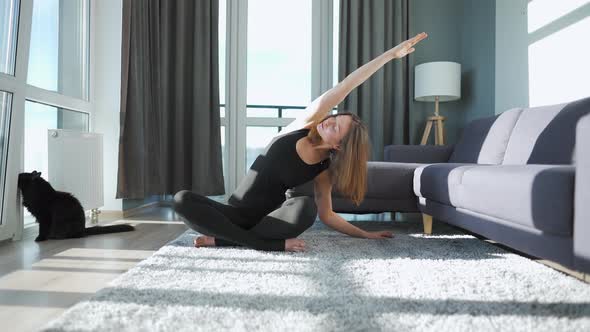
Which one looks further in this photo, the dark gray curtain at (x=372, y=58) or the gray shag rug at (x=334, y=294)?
the dark gray curtain at (x=372, y=58)

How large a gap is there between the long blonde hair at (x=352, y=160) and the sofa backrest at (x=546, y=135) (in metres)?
1.03

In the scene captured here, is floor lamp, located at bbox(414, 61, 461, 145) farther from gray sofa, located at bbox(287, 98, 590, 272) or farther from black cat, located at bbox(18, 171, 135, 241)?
black cat, located at bbox(18, 171, 135, 241)

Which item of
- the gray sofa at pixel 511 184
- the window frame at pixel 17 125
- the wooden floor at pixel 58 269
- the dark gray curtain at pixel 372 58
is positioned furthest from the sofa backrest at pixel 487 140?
the window frame at pixel 17 125

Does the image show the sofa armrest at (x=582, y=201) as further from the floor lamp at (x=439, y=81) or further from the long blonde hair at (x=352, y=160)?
the floor lamp at (x=439, y=81)

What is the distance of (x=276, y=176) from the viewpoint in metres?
2.03

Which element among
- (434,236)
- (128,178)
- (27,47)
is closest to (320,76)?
(128,178)

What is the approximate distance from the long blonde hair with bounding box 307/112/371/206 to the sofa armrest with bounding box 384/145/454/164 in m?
1.64

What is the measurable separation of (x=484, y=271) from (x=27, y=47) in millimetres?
2677

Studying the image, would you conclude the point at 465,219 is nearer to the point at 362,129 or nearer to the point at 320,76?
the point at 362,129

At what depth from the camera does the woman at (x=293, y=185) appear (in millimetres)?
1899

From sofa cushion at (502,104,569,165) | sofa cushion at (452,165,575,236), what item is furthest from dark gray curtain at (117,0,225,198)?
sofa cushion at (452,165,575,236)

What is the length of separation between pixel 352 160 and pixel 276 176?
371 millimetres

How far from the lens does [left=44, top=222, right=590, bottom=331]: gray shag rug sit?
1.08m

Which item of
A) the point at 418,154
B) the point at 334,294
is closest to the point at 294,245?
the point at 334,294
